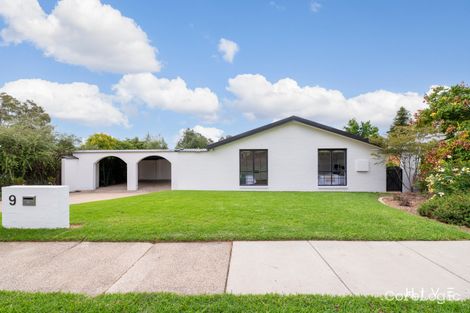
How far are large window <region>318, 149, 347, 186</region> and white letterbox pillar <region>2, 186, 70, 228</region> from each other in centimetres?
1234

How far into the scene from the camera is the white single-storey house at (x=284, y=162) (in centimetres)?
1384

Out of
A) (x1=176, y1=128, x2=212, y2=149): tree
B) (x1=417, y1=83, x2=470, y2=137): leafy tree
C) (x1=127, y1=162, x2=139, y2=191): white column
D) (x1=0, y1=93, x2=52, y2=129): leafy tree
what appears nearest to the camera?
(x1=417, y1=83, x2=470, y2=137): leafy tree

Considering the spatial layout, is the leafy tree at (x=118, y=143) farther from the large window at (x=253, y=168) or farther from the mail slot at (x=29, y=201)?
the mail slot at (x=29, y=201)

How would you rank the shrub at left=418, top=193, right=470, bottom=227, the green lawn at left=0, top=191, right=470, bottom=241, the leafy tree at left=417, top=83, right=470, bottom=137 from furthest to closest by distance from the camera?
the leafy tree at left=417, top=83, right=470, bottom=137 < the shrub at left=418, top=193, right=470, bottom=227 < the green lawn at left=0, top=191, right=470, bottom=241

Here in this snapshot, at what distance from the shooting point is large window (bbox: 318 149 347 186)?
1412 centimetres

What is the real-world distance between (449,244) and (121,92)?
65.7 ft

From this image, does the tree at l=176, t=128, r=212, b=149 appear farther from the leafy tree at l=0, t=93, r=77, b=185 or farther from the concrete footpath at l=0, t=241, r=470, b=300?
the concrete footpath at l=0, t=241, r=470, b=300

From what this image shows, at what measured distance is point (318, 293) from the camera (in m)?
2.90

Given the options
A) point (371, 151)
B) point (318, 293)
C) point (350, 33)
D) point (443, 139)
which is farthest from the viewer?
point (371, 151)

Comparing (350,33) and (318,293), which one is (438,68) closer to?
(350,33)

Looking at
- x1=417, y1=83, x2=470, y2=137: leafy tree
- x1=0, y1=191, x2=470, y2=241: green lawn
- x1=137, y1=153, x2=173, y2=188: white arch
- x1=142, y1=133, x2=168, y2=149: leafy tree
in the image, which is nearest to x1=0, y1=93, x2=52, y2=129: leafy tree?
x1=142, y1=133, x2=168, y2=149: leafy tree

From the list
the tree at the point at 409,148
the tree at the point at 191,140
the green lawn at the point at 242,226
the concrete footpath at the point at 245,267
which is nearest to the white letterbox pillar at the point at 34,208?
the green lawn at the point at 242,226

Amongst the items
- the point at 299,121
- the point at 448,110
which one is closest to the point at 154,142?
the point at 299,121

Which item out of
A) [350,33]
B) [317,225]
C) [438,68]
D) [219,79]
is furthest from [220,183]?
[438,68]
